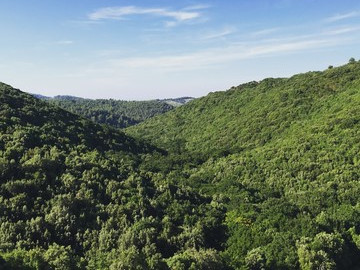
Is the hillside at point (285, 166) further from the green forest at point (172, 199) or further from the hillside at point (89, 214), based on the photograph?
the hillside at point (89, 214)

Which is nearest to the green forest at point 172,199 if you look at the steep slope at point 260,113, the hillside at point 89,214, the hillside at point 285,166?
the hillside at point 89,214

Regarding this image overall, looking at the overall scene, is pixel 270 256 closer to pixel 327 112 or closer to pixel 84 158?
pixel 84 158

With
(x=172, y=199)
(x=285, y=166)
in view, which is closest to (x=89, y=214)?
(x=172, y=199)

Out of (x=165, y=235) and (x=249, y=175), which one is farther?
(x=249, y=175)

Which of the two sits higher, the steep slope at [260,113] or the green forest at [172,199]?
the steep slope at [260,113]

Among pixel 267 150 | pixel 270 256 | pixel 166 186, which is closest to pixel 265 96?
pixel 267 150

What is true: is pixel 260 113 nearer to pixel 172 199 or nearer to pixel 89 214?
pixel 172 199

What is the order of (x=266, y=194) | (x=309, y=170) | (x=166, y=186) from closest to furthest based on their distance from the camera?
1. (x=166, y=186)
2. (x=266, y=194)
3. (x=309, y=170)
